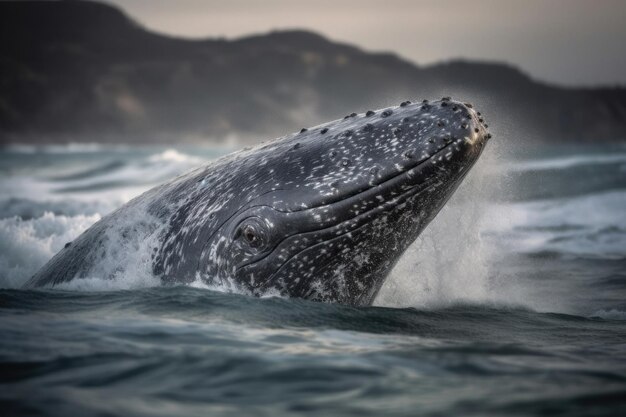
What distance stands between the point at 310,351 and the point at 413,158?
2237 millimetres

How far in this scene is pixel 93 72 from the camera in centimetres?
18838

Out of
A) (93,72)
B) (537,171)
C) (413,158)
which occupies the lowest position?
(413,158)

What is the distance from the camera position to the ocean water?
512 centimetres

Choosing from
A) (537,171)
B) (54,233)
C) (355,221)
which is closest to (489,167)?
(355,221)

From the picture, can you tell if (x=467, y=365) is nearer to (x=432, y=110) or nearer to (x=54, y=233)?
(x=432, y=110)

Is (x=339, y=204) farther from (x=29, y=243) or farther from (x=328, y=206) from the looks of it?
(x=29, y=243)

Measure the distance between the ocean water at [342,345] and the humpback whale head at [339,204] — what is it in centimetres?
32

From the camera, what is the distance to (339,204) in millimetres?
7594

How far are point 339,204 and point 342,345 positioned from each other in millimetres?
1572

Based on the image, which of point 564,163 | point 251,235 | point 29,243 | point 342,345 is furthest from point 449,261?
point 564,163

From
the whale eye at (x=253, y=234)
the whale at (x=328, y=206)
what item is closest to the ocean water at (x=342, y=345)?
the whale at (x=328, y=206)

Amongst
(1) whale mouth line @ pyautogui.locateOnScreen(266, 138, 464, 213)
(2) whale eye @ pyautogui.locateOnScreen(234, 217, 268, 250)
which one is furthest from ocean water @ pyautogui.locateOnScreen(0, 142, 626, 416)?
(1) whale mouth line @ pyautogui.locateOnScreen(266, 138, 464, 213)

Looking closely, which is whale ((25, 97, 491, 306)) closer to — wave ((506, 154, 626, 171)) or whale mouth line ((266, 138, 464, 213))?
whale mouth line ((266, 138, 464, 213))

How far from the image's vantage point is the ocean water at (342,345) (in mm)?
5117
